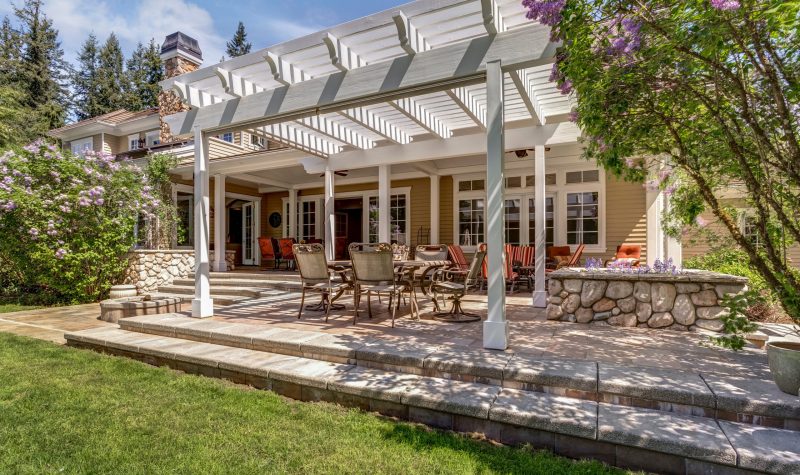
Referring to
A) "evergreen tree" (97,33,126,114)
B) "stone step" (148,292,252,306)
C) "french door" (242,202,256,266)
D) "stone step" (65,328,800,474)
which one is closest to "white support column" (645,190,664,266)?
"stone step" (65,328,800,474)

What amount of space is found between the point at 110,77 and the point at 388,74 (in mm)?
29484

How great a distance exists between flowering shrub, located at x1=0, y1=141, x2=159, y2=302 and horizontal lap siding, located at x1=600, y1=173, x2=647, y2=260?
9.73m

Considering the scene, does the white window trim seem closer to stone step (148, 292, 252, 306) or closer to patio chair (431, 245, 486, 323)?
patio chair (431, 245, 486, 323)

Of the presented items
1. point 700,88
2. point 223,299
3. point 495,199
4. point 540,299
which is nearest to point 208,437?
point 495,199

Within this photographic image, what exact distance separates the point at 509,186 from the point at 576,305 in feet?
15.5

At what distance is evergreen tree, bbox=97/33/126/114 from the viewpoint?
25.1 m

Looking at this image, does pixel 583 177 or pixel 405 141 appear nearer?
pixel 405 141

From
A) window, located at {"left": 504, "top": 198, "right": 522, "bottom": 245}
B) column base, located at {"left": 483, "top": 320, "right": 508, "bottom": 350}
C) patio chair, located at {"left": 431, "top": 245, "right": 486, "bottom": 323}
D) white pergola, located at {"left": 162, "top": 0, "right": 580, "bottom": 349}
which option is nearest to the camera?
column base, located at {"left": 483, "top": 320, "right": 508, "bottom": 350}

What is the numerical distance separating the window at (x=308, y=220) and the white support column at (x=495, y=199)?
875cm

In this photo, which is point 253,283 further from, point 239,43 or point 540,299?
point 239,43

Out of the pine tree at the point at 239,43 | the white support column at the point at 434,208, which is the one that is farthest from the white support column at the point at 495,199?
the pine tree at the point at 239,43

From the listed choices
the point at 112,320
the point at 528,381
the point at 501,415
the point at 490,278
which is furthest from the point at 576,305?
the point at 112,320

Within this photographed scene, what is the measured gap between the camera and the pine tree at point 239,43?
27.5 meters

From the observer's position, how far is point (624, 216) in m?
8.01
